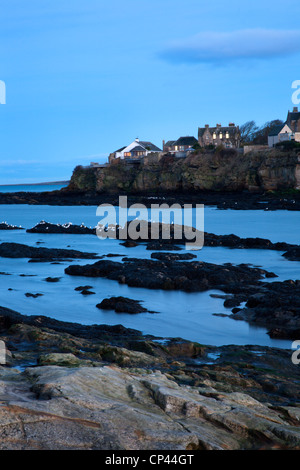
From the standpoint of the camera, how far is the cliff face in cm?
6731

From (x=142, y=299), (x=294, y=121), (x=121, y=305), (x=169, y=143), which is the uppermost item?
(x=294, y=121)

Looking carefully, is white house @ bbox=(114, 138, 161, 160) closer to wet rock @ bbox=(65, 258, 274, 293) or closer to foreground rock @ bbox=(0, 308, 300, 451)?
wet rock @ bbox=(65, 258, 274, 293)

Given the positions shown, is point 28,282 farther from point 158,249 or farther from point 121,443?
point 121,443

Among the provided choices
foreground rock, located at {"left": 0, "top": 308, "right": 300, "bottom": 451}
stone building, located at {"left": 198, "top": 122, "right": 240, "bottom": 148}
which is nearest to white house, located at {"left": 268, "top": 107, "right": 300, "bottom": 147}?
stone building, located at {"left": 198, "top": 122, "right": 240, "bottom": 148}

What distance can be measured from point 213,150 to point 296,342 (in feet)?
222

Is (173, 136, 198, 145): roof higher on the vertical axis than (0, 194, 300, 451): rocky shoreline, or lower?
higher

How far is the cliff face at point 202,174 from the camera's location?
221 feet

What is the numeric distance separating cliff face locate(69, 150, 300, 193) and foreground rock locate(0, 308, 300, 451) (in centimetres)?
5961

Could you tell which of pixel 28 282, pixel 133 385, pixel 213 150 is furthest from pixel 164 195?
pixel 133 385

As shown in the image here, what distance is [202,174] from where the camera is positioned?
75.2m

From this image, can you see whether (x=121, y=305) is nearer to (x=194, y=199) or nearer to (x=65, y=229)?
(x=65, y=229)

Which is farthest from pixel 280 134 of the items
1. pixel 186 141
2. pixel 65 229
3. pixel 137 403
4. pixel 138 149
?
pixel 137 403

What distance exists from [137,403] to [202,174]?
70180mm
